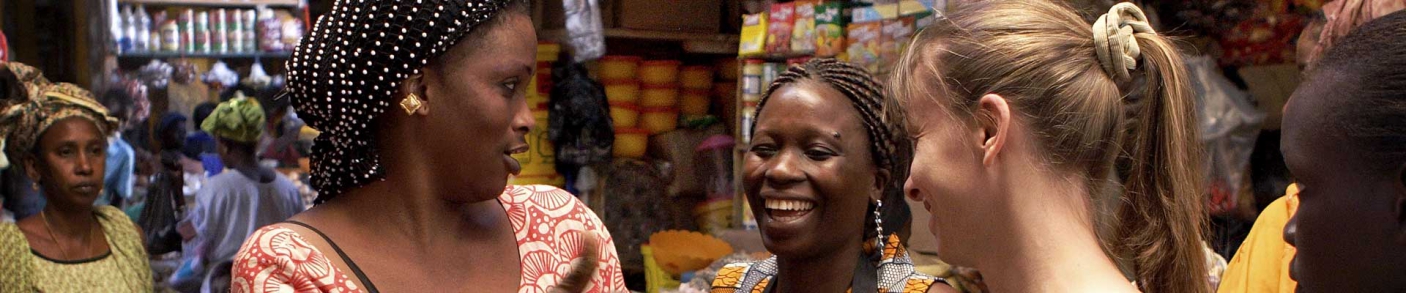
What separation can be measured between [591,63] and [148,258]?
1.76 meters

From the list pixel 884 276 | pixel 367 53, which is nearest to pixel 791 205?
pixel 884 276

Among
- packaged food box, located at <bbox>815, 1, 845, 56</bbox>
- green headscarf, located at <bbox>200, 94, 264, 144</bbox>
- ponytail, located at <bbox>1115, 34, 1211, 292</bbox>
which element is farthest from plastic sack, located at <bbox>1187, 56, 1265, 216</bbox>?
green headscarf, located at <bbox>200, 94, 264, 144</bbox>

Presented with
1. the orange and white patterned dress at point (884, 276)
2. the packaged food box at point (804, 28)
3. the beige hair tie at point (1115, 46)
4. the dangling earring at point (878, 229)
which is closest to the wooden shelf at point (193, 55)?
the packaged food box at point (804, 28)

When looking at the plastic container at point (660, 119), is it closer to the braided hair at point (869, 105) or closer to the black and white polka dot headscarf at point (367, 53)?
the braided hair at point (869, 105)

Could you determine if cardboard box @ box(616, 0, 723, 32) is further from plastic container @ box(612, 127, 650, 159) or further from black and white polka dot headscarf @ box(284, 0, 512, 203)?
black and white polka dot headscarf @ box(284, 0, 512, 203)

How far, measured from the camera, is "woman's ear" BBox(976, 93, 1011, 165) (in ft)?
4.33

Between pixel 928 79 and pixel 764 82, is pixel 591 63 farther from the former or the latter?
pixel 928 79

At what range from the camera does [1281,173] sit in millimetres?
3721

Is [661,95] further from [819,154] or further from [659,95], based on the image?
[819,154]

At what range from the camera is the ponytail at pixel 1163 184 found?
1369 millimetres

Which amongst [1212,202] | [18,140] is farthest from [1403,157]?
[18,140]

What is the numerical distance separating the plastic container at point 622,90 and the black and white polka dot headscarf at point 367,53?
3.00 m

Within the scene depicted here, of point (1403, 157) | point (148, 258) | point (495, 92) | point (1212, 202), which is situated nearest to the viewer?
point (1403, 157)

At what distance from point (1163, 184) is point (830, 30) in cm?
263
